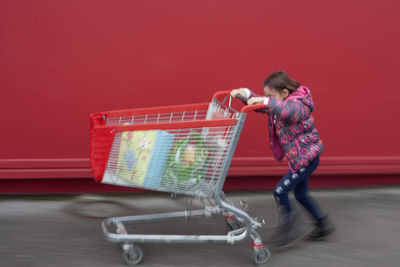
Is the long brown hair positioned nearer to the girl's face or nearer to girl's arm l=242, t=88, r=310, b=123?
the girl's face

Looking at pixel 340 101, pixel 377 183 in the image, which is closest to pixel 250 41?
pixel 340 101

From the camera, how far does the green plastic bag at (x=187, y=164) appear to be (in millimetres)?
2779

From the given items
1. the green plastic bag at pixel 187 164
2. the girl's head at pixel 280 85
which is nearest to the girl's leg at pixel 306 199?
the girl's head at pixel 280 85

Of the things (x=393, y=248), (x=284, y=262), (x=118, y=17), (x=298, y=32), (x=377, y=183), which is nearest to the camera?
(x=284, y=262)

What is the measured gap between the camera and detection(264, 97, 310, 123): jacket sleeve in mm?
2861

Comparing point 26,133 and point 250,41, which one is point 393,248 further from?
point 26,133

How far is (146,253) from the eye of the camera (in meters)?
3.16

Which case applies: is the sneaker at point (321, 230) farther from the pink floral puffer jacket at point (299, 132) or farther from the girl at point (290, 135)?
the pink floral puffer jacket at point (299, 132)

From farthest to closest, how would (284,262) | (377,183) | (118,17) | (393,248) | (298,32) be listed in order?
(377,183)
(298,32)
(118,17)
(393,248)
(284,262)

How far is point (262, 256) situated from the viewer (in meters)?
3.00

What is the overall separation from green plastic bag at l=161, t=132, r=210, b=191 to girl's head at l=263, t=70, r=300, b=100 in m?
0.75

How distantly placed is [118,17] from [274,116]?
6.10 ft

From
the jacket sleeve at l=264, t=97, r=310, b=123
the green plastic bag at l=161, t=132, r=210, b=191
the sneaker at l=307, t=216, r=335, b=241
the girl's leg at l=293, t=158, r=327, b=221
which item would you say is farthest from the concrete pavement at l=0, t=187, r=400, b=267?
the jacket sleeve at l=264, t=97, r=310, b=123

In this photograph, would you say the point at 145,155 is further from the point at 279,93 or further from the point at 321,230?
the point at 321,230
